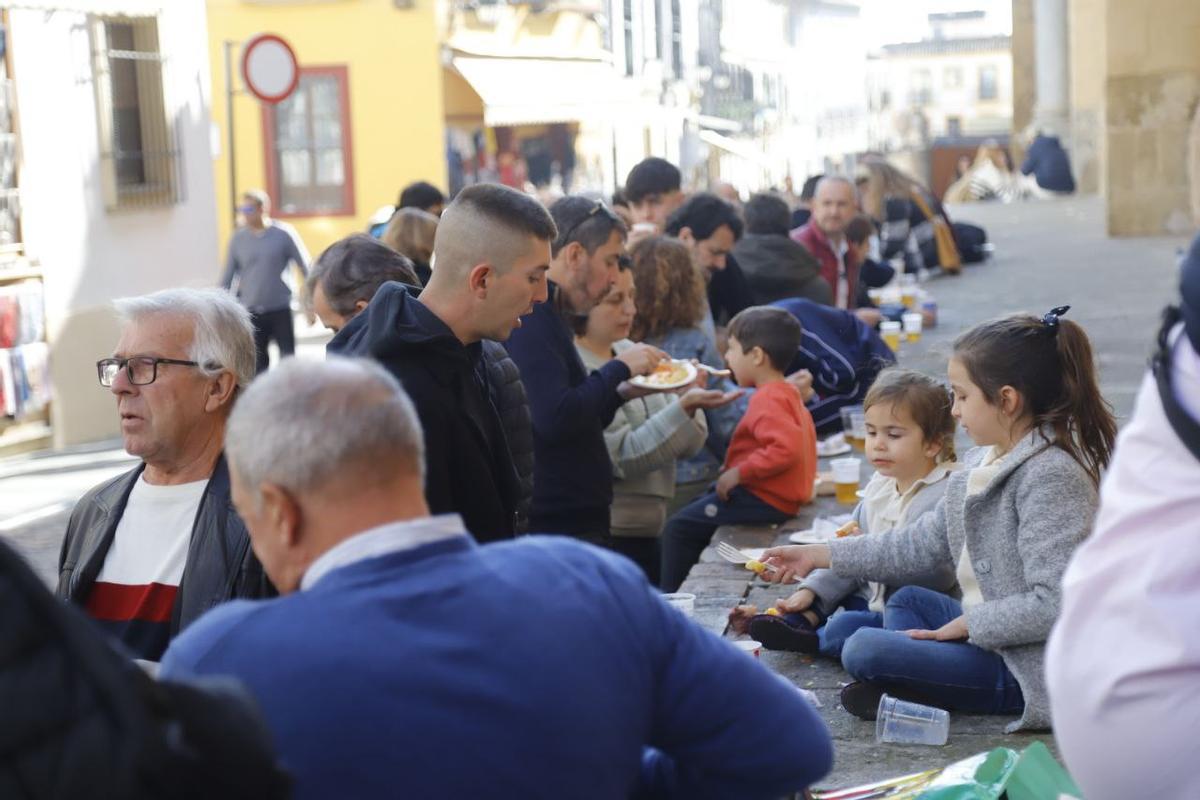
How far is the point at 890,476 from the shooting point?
5.05 metres

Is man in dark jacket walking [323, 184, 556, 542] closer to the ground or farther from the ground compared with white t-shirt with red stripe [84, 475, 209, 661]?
farther from the ground

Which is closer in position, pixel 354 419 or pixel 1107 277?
pixel 354 419

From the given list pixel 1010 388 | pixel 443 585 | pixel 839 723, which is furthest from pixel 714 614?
pixel 443 585

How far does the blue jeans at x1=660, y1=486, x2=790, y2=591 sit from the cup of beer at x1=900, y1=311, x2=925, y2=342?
4.61 meters

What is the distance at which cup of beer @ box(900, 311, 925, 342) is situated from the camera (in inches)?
430

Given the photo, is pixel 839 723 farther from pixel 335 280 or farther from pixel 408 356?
pixel 335 280

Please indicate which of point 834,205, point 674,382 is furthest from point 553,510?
point 834,205

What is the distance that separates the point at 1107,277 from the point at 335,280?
1107cm

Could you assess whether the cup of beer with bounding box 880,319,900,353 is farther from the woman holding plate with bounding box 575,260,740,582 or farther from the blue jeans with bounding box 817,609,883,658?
the blue jeans with bounding box 817,609,883,658

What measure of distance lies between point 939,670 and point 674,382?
178 centimetres

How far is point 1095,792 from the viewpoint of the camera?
8.74 feet

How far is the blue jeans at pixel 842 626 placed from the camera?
484 cm

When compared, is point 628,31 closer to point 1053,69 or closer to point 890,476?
point 1053,69

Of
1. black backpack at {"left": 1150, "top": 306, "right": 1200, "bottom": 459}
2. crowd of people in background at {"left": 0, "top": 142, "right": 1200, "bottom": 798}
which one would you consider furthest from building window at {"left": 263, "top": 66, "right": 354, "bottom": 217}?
black backpack at {"left": 1150, "top": 306, "right": 1200, "bottom": 459}
